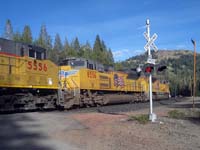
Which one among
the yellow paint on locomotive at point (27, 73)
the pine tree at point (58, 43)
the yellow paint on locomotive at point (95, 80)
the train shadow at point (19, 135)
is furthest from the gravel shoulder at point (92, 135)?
the pine tree at point (58, 43)

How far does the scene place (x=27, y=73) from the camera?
18609 mm

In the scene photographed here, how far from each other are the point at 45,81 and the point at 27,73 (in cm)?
201

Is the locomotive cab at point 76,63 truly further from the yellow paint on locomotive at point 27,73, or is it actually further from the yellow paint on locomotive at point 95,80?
the yellow paint on locomotive at point 27,73

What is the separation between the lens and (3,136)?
32.3 ft

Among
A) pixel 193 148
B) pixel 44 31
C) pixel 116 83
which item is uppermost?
pixel 44 31

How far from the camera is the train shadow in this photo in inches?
344

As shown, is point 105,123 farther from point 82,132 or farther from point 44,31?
point 44,31

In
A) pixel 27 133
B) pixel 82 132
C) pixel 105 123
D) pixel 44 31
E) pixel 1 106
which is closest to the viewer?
pixel 27 133

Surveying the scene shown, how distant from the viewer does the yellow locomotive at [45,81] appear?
17.4m

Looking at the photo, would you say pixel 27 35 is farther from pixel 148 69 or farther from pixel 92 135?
pixel 92 135

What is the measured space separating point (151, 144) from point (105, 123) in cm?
418

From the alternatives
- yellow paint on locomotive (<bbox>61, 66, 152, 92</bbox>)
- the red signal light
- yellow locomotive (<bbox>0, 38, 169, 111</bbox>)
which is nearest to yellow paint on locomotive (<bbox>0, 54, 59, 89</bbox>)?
yellow locomotive (<bbox>0, 38, 169, 111</bbox>)

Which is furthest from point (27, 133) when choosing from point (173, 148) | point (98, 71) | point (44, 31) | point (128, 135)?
point (44, 31)

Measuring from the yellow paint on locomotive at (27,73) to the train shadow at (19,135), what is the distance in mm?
4633
